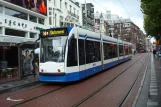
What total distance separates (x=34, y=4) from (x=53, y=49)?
19774mm

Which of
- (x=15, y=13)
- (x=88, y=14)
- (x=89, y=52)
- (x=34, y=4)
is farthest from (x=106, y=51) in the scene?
(x=88, y=14)

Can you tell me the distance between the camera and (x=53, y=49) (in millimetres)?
13875

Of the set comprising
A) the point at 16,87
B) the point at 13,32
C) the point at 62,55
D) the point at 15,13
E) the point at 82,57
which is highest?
the point at 15,13

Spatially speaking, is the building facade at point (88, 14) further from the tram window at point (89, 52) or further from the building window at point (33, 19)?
the tram window at point (89, 52)

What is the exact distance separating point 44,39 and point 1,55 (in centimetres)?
1193

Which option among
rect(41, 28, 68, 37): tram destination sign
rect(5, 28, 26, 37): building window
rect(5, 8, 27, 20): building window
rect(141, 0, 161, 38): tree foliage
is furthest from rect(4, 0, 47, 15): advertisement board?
rect(41, 28, 68, 37): tram destination sign

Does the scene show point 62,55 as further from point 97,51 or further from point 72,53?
point 97,51

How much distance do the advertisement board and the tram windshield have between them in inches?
578

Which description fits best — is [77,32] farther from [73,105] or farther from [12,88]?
[73,105]

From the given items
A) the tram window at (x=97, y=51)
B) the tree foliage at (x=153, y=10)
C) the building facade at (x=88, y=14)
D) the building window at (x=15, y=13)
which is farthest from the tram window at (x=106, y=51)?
the building facade at (x=88, y=14)

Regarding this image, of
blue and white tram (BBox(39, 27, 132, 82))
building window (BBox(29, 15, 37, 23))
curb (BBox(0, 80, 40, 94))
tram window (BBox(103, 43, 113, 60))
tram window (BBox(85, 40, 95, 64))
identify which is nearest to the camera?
curb (BBox(0, 80, 40, 94))

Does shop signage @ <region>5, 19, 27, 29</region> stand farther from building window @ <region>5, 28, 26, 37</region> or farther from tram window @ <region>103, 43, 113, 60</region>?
tram window @ <region>103, 43, 113, 60</region>

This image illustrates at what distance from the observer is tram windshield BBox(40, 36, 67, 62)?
13.7 m

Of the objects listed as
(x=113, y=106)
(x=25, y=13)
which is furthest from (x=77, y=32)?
(x=25, y=13)
